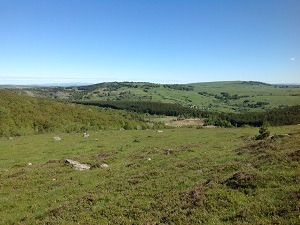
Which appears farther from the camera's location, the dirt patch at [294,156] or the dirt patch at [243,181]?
the dirt patch at [294,156]

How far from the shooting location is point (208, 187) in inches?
599

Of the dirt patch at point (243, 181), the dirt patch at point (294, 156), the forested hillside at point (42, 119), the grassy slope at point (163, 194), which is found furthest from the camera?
the forested hillside at point (42, 119)

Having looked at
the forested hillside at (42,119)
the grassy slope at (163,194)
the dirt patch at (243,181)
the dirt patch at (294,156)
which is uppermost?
the dirt patch at (294,156)

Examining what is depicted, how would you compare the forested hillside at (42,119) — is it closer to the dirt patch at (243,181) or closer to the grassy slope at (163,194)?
the grassy slope at (163,194)

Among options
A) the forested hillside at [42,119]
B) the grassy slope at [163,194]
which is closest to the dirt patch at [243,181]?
the grassy slope at [163,194]

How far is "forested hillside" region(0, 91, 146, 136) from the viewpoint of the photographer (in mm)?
87450

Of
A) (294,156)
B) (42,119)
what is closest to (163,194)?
(294,156)

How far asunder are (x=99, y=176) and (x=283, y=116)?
12820 centimetres

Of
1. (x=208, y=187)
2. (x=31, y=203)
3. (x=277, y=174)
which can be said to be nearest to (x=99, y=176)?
(x=31, y=203)

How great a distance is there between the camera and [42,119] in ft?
320

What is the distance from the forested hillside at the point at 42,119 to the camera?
287 ft

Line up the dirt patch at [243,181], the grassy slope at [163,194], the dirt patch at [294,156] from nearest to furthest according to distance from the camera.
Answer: the grassy slope at [163,194] < the dirt patch at [243,181] < the dirt patch at [294,156]

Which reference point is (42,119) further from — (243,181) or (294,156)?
(243,181)

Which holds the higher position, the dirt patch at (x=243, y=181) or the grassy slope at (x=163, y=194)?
the dirt patch at (x=243, y=181)
